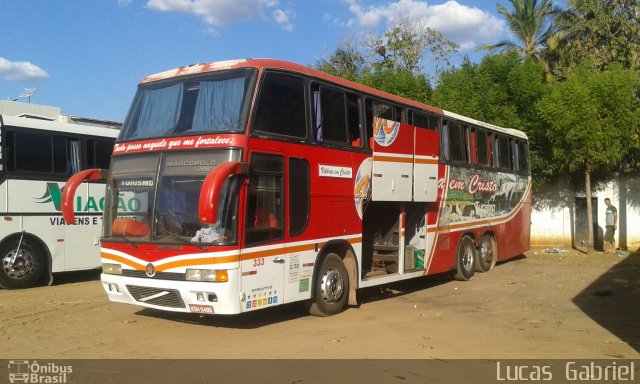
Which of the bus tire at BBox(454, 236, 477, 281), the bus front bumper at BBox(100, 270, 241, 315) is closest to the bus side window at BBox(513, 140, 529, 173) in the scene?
the bus tire at BBox(454, 236, 477, 281)

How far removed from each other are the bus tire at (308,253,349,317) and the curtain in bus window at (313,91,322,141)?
1.92 m

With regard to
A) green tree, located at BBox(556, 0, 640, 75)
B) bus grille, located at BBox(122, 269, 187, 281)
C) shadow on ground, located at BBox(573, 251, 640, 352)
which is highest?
green tree, located at BBox(556, 0, 640, 75)

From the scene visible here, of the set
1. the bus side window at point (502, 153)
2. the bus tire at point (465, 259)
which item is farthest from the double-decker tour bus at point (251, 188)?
the bus side window at point (502, 153)

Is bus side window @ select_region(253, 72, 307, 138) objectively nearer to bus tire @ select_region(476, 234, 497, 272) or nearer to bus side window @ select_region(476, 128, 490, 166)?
bus side window @ select_region(476, 128, 490, 166)

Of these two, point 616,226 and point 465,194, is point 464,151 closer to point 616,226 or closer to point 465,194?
point 465,194

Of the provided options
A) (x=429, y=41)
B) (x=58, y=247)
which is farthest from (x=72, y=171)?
(x=429, y=41)

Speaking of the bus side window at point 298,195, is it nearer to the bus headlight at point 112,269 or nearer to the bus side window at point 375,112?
the bus side window at point 375,112

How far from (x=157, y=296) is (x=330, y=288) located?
8.94 feet

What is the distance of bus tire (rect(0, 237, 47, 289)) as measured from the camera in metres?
12.1

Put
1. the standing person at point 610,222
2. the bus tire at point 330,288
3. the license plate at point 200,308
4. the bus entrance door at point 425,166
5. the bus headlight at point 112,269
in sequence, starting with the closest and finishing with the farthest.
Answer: the license plate at point 200,308 < the bus headlight at point 112,269 < the bus tire at point 330,288 < the bus entrance door at point 425,166 < the standing person at point 610,222

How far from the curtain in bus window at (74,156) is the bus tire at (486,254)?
10.0 meters

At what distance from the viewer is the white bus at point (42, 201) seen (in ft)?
39.5

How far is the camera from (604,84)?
1833 centimetres

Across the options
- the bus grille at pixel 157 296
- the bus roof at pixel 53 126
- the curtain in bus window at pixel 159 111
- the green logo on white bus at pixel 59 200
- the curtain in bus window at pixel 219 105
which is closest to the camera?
the bus grille at pixel 157 296
